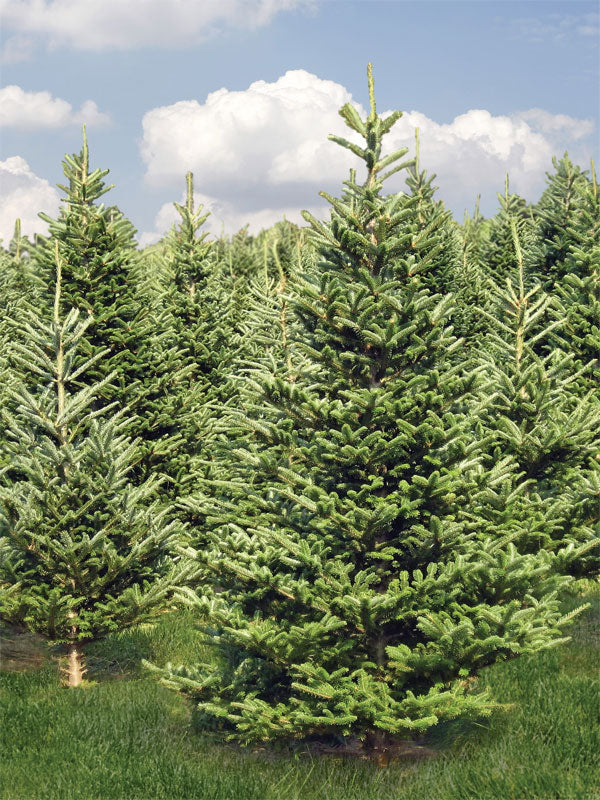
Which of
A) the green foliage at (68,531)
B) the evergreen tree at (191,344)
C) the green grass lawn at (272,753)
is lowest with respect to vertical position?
the green grass lawn at (272,753)

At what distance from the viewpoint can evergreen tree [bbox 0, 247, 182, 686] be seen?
7797 mm

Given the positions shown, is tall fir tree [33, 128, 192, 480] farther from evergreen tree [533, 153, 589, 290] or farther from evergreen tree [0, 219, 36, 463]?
evergreen tree [533, 153, 589, 290]

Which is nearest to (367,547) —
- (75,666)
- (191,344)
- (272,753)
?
(272,753)

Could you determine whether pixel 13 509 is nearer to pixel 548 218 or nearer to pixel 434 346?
pixel 434 346

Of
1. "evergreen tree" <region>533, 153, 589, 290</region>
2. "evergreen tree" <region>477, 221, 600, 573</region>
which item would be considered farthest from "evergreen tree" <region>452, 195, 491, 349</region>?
"evergreen tree" <region>477, 221, 600, 573</region>

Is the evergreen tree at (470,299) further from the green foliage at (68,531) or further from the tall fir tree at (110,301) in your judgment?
the green foliage at (68,531)

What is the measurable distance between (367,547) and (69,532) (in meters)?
3.81

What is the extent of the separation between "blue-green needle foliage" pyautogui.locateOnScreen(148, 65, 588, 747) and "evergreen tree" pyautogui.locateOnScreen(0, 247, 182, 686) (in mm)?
1869

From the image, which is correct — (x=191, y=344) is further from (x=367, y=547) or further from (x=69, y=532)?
(x=367, y=547)

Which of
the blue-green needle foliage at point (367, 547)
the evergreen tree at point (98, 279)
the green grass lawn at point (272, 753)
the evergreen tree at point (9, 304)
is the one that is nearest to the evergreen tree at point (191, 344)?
the evergreen tree at point (98, 279)

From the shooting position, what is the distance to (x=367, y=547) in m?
6.30

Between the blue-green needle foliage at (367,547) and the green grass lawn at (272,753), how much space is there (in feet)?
1.26

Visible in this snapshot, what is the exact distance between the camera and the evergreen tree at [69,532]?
25.6 feet

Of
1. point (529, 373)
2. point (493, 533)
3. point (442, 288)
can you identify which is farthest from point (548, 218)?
point (493, 533)
